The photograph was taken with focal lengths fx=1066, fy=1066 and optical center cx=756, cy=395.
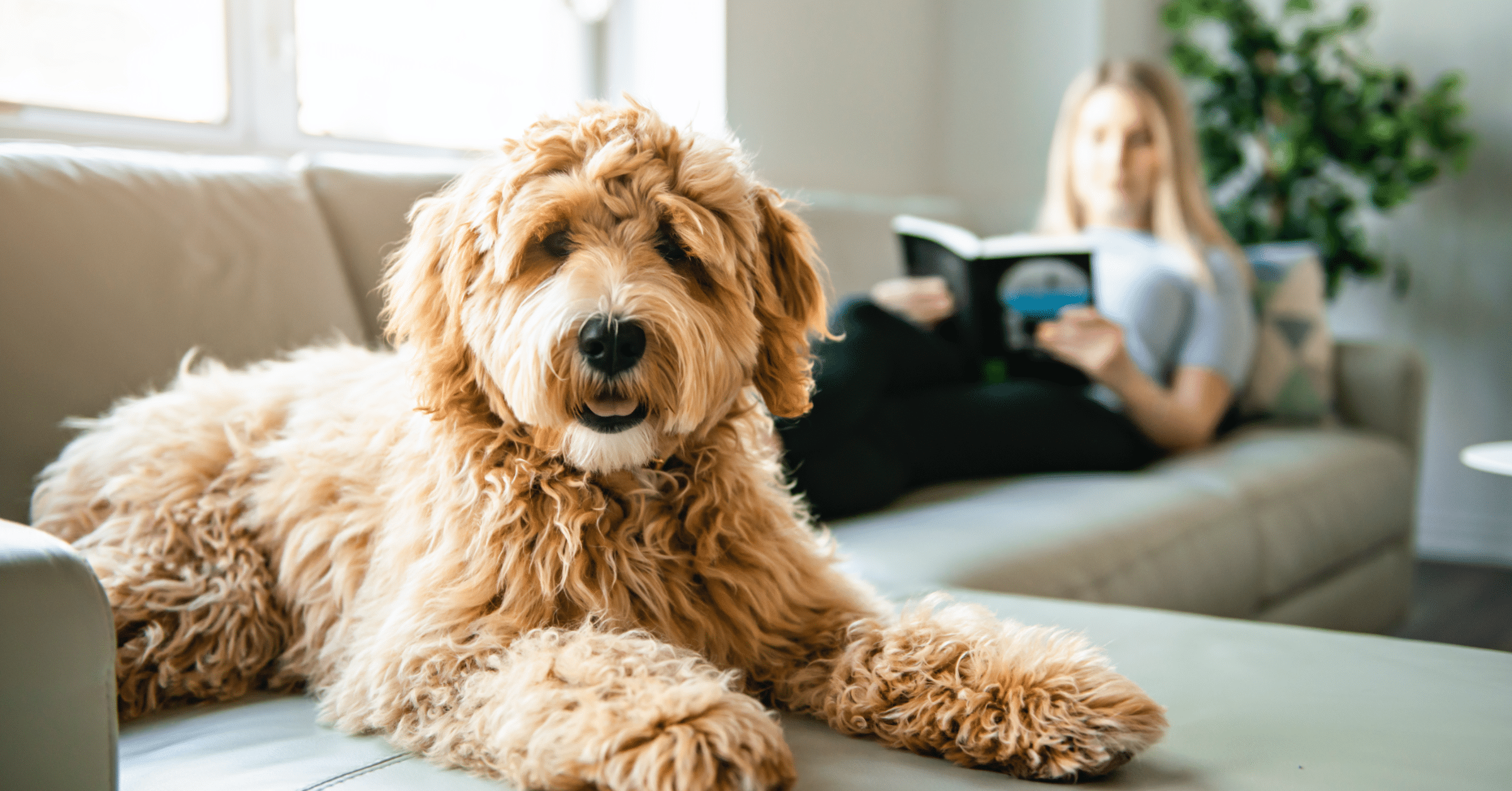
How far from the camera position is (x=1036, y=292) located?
307cm

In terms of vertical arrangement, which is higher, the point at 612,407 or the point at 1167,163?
the point at 1167,163

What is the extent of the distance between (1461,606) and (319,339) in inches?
162

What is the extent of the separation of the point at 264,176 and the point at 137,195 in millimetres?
289

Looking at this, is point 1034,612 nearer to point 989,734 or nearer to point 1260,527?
point 989,734

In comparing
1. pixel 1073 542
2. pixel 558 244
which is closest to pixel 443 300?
pixel 558 244

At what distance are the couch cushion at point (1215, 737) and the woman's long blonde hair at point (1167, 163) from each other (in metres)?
2.19

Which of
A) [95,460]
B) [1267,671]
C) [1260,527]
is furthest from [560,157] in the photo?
[1260,527]

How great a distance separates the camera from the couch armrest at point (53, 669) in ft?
2.70

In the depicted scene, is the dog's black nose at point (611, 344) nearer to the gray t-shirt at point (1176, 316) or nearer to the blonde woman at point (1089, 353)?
the blonde woman at point (1089, 353)

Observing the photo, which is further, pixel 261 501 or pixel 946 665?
pixel 261 501

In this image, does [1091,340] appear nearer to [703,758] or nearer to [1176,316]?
[1176,316]

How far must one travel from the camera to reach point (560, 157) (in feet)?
4.00

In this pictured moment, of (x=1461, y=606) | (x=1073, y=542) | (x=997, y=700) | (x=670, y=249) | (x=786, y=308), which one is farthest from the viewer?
(x=1461, y=606)

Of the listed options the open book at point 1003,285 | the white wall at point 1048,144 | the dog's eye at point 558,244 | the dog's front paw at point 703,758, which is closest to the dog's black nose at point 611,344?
the dog's eye at point 558,244
